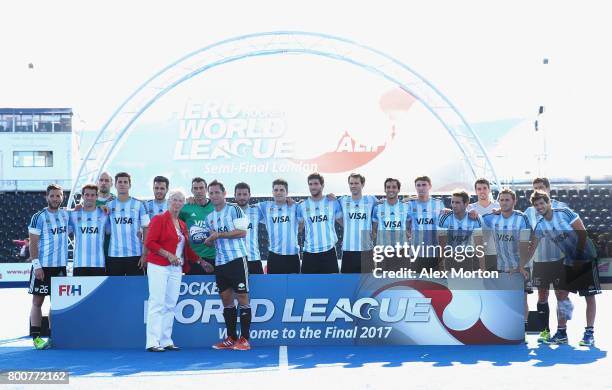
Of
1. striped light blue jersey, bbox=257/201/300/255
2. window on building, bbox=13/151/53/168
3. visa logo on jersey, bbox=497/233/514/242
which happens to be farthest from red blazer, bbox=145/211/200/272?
window on building, bbox=13/151/53/168

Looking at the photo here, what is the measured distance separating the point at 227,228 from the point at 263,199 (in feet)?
62.5

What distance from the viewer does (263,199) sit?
2767cm

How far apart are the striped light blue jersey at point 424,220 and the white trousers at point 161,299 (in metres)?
3.09

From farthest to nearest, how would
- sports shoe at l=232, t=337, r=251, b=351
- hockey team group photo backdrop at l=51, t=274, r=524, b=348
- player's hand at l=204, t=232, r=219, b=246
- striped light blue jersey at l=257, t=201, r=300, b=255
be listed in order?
striped light blue jersey at l=257, t=201, r=300, b=255
hockey team group photo backdrop at l=51, t=274, r=524, b=348
sports shoe at l=232, t=337, r=251, b=351
player's hand at l=204, t=232, r=219, b=246

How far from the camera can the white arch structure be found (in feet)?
64.0

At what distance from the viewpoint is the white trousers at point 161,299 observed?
838cm

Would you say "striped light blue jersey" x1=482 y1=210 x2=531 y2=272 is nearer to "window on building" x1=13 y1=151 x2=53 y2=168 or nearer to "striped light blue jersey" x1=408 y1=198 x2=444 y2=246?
"striped light blue jersey" x1=408 y1=198 x2=444 y2=246

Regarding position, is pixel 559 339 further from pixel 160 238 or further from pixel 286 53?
pixel 286 53

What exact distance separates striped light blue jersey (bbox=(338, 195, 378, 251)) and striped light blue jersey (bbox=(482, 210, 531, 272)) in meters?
1.43

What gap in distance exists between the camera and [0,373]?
700cm

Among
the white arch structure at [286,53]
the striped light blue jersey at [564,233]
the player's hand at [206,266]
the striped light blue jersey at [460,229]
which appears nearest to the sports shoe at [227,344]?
the player's hand at [206,266]

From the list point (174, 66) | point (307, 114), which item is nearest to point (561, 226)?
point (174, 66)

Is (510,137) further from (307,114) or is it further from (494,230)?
(494,230)

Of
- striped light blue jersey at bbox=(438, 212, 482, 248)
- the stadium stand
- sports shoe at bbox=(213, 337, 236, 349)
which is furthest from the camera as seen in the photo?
the stadium stand
